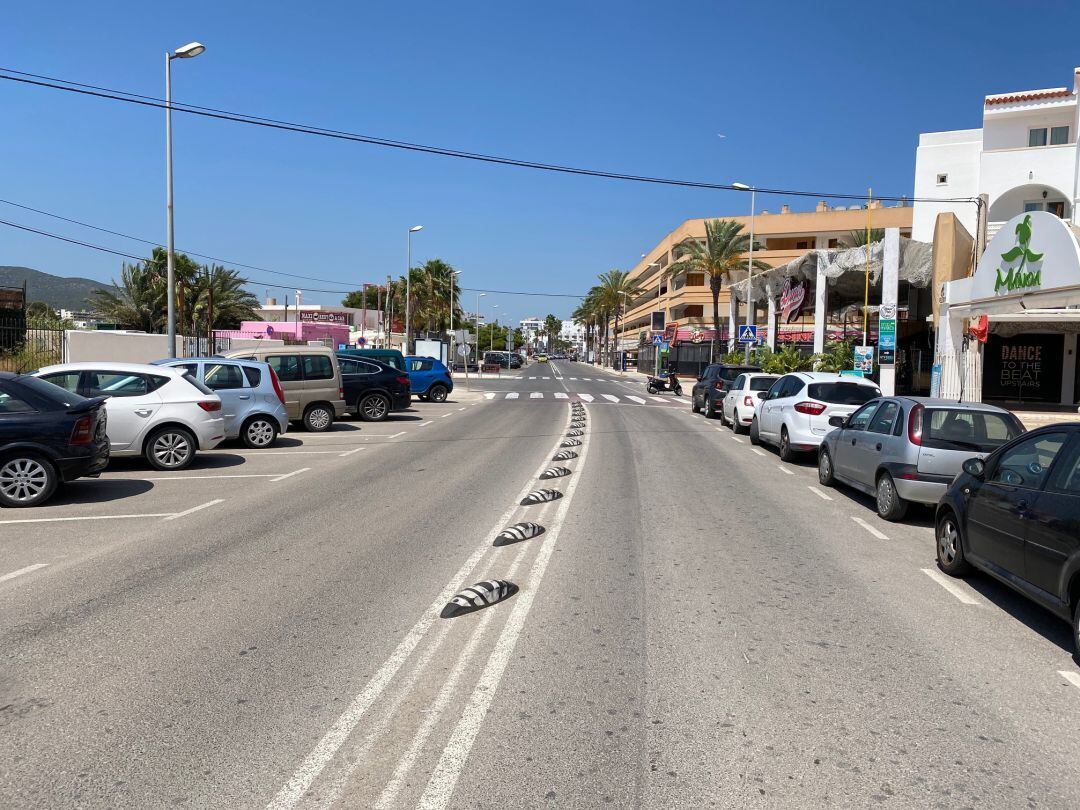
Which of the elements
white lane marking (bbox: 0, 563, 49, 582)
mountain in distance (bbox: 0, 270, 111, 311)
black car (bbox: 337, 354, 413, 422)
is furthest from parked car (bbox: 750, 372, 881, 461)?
mountain in distance (bbox: 0, 270, 111, 311)

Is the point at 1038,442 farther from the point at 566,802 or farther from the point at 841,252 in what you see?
the point at 841,252

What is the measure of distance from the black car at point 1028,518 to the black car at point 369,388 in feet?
58.1

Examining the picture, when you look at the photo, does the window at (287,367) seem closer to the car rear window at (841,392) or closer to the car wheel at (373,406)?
the car wheel at (373,406)

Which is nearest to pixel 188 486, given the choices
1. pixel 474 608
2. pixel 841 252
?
pixel 474 608

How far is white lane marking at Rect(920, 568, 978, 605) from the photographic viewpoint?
22.1 feet

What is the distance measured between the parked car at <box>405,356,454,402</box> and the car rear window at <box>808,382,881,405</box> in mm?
19304

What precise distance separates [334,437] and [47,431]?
9.14 meters

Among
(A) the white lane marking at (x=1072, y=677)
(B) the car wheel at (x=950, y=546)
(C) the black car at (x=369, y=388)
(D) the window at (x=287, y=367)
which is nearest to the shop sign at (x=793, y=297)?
(C) the black car at (x=369, y=388)

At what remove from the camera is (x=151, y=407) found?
12555mm

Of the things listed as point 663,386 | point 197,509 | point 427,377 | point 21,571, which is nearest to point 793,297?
point 663,386

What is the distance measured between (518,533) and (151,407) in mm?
7059

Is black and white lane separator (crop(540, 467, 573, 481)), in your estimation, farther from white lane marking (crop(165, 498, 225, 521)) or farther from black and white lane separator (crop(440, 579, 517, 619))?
black and white lane separator (crop(440, 579, 517, 619))

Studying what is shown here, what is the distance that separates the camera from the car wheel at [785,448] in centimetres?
1554

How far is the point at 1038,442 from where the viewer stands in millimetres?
6188
